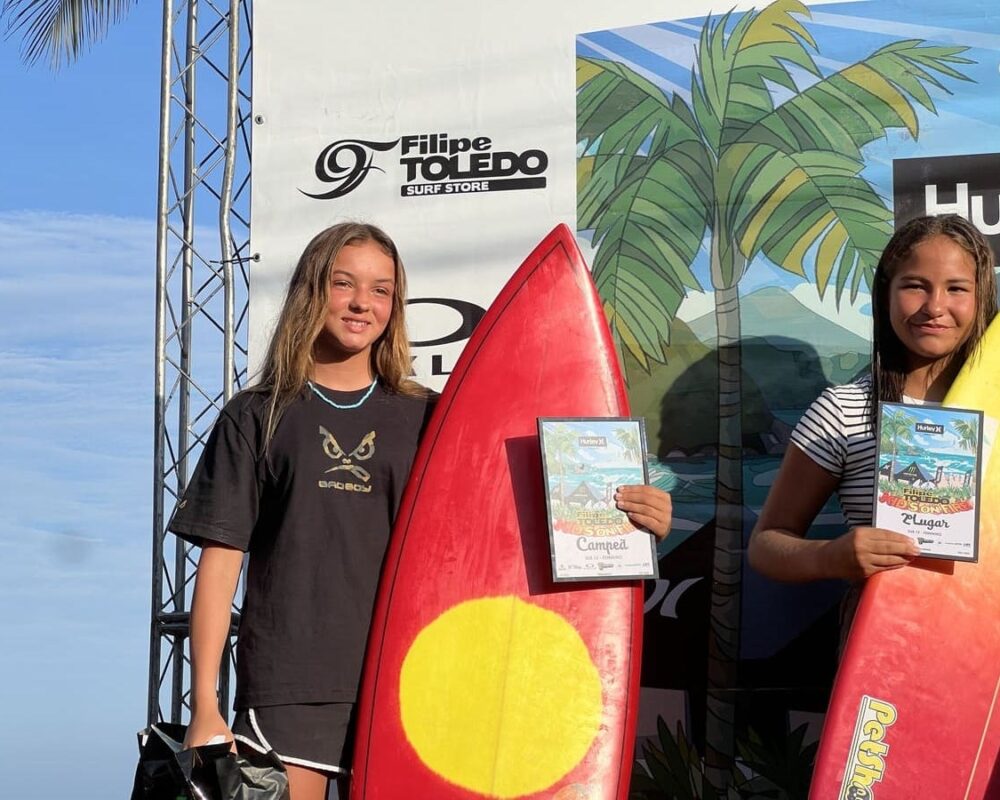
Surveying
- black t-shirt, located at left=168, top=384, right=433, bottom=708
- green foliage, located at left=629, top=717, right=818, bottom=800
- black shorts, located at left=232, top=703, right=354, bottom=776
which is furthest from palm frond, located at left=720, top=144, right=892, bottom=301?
black shorts, located at left=232, top=703, right=354, bottom=776

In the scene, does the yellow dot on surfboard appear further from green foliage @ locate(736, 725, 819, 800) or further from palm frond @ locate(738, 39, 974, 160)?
palm frond @ locate(738, 39, 974, 160)

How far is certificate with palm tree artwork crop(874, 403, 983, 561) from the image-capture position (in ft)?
7.87

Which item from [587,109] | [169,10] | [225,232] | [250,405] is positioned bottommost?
[250,405]

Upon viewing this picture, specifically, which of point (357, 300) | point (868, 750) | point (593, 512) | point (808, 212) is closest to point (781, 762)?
point (868, 750)

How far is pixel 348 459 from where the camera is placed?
2418 millimetres

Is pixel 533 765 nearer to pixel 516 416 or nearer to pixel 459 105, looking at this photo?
pixel 516 416

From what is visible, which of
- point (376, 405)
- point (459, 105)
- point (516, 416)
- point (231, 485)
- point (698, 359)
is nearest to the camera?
point (231, 485)

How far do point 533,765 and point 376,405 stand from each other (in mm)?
781

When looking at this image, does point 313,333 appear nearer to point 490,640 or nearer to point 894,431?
point 490,640

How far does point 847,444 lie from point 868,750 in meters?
0.59

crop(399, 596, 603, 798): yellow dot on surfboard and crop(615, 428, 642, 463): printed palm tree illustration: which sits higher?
crop(615, 428, 642, 463): printed palm tree illustration

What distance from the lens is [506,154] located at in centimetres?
359

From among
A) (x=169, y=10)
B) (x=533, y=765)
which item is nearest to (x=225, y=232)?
(x=169, y=10)

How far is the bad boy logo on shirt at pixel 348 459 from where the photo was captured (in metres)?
2.39
